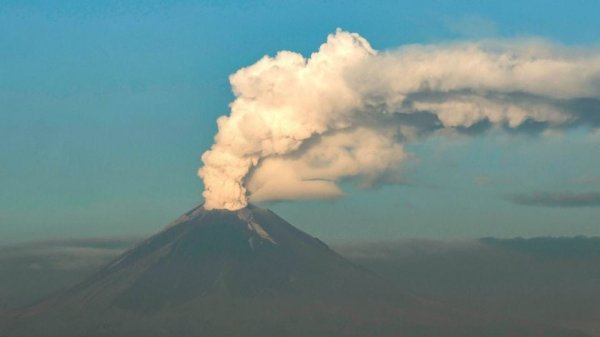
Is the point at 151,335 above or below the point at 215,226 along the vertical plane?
below

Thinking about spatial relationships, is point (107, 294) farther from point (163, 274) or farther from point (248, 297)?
point (248, 297)

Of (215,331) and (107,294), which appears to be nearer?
(215,331)

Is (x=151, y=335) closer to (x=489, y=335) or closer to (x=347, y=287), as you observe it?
(x=347, y=287)

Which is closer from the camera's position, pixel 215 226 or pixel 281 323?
pixel 281 323

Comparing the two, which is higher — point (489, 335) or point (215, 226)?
point (215, 226)

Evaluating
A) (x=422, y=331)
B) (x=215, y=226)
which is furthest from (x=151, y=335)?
(x=422, y=331)

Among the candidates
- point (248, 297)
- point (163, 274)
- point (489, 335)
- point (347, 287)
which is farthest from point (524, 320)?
point (163, 274)
